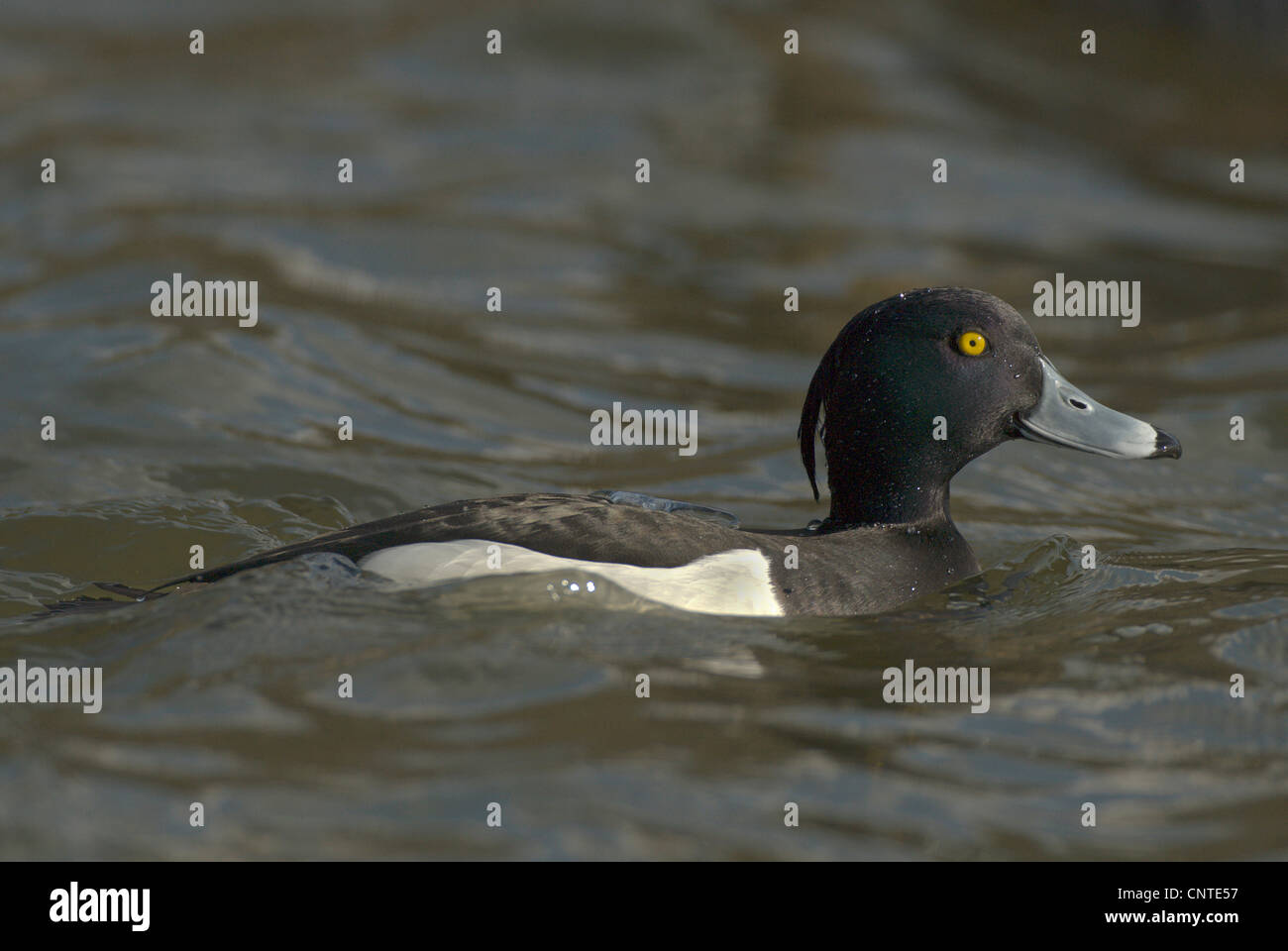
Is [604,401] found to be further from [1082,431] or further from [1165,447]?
[1165,447]

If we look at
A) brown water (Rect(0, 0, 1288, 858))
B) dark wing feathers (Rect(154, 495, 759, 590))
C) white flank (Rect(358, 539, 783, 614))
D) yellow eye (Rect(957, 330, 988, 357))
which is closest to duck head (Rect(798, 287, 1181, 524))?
yellow eye (Rect(957, 330, 988, 357))

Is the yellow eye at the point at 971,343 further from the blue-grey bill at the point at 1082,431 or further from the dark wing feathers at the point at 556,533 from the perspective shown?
the dark wing feathers at the point at 556,533

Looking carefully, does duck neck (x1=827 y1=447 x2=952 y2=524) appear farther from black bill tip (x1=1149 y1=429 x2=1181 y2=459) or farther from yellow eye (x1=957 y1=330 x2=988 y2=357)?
black bill tip (x1=1149 y1=429 x2=1181 y2=459)

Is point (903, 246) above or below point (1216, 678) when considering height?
above

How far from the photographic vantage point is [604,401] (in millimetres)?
9555

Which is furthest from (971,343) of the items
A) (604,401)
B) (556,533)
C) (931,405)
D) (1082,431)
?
(604,401)

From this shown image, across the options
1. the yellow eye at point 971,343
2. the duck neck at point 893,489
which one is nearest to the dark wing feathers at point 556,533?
the duck neck at point 893,489

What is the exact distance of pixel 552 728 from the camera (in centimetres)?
511

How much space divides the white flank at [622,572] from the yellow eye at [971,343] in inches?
47.6

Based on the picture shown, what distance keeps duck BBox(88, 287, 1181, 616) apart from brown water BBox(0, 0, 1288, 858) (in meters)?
0.12

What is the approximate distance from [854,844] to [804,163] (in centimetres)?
907

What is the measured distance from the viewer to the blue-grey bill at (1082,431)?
251 inches

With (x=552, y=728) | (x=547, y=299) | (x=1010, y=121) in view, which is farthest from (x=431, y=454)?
(x=1010, y=121)
